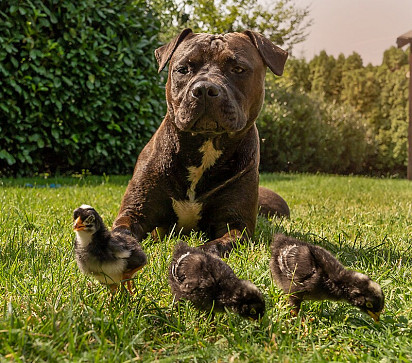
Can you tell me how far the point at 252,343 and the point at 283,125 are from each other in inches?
437

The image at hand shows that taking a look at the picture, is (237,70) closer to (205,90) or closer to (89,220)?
(205,90)

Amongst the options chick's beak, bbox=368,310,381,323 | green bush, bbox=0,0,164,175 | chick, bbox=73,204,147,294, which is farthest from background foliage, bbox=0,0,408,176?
chick's beak, bbox=368,310,381,323

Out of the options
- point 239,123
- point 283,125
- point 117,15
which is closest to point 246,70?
point 239,123

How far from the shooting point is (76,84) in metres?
7.06

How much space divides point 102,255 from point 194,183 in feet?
4.31

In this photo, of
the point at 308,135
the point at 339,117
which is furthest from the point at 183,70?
the point at 339,117

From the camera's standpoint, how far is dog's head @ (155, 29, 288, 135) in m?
2.76

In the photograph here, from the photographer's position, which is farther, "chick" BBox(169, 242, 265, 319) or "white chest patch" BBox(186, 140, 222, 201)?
"white chest patch" BBox(186, 140, 222, 201)

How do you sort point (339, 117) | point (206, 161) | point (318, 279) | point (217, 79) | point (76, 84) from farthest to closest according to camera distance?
point (339, 117) → point (76, 84) → point (206, 161) → point (217, 79) → point (318, 279)

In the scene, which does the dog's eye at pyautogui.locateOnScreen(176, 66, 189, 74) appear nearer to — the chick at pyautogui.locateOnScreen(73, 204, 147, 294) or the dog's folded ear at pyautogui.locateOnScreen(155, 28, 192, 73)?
the dog's folded ear at pyautogui.locateOnScreen(155, 28, 192, 73)

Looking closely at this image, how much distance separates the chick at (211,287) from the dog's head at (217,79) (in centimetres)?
119

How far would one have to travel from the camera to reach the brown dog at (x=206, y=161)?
3.00 m

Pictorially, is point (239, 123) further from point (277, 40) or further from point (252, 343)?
point (277, 40)

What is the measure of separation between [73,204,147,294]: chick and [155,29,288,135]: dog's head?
1.11m
